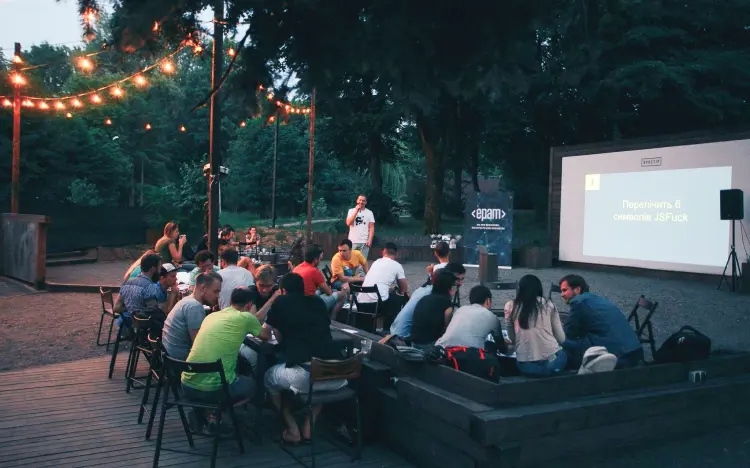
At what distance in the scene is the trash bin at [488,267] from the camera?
1473 centimetres

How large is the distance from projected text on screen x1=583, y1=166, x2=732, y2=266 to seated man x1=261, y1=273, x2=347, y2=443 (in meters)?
12.0

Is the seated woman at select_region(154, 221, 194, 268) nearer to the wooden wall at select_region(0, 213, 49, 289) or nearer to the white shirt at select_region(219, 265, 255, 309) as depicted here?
the white shirt at select_region(219, 265, 255, 309)

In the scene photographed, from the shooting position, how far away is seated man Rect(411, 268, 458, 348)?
527 centimetres

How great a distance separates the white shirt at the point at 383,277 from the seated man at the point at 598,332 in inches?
99.4

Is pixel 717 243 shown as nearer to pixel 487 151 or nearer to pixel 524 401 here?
pixel 524 401

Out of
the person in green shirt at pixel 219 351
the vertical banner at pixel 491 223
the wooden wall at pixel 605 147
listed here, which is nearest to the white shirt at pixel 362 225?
the person in green shirt at pixel 219 351

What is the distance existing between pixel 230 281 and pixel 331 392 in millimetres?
2353

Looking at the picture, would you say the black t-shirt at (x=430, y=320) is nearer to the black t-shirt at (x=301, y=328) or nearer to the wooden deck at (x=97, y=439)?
the black t-shirt at (x=301, y=328)

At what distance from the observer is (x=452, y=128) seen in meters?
24.8

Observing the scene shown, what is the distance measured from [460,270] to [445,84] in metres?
3.77

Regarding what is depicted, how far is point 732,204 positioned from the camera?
12859 mm

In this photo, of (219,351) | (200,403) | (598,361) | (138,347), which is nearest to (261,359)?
(219,351)

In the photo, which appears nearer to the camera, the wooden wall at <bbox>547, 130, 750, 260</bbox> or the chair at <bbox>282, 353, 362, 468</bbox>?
the chair at <bbox>282, 353, 362, 468</bbox>

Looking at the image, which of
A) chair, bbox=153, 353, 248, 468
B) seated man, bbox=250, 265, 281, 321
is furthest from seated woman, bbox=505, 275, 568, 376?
seated man, bbox=250, 265, 281, 321
